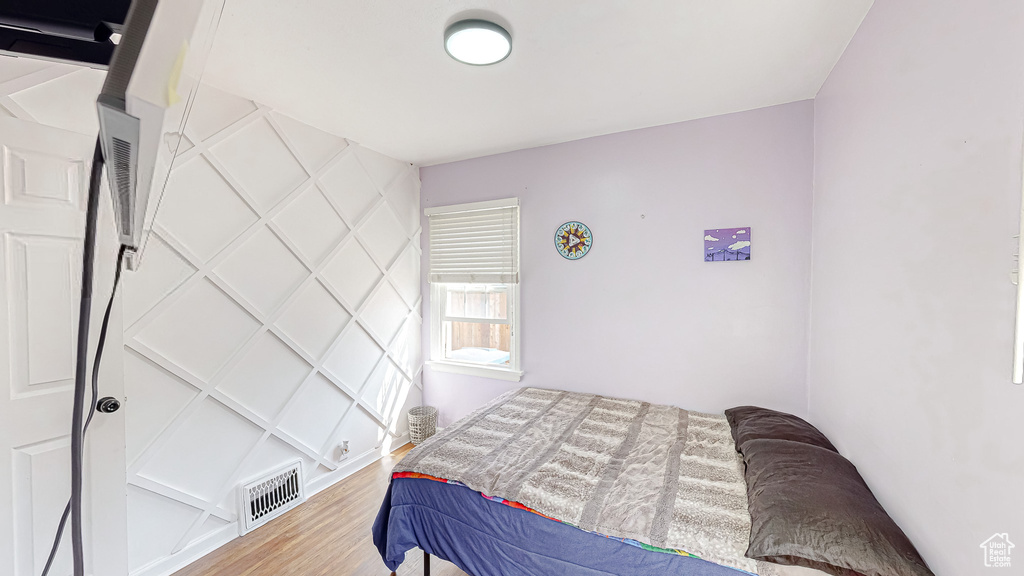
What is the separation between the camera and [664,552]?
1.34 meters

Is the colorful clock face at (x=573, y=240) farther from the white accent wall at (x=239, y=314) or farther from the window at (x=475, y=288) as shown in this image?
the white accent wall at (x=239, y=314)

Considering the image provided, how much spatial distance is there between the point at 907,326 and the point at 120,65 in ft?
6.07

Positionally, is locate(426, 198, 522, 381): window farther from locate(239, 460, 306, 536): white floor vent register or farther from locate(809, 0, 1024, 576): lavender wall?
locate(809, 0, 1024, 576): lavender wall

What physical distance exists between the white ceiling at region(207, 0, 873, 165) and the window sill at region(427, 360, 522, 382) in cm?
187

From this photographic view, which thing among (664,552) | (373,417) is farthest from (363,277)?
(664,552)

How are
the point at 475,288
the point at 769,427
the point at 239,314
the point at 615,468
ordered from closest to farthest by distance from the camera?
the point at 615,468 < the point at 769,427 < the point at 239,314 < the point at 475,288

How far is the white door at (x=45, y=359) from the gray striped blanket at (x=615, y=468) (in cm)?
103

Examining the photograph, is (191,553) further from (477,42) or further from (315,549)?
(477,42)

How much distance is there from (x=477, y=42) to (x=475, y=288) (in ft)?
6.75

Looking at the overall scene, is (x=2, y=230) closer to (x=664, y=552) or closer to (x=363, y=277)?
(x=363, y=277)

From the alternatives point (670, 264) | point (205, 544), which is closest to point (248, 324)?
point (205, 544)

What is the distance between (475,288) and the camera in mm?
3375

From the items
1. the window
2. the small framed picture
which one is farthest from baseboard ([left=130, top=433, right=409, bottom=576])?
the small framed picture

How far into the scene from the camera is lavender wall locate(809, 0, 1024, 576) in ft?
2.86
